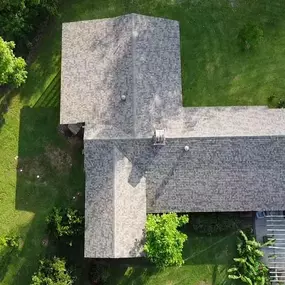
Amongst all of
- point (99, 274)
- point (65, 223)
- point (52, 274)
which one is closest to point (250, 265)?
point (99, 274)

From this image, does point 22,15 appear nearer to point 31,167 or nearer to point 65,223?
point 31,167

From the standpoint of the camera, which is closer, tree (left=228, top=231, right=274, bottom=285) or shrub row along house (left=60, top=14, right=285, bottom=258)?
shrub row along house (left=60, top=14, right=285, bottom=258)

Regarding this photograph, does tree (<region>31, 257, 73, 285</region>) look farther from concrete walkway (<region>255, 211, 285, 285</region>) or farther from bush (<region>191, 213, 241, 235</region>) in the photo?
concrete walkway (<region>255, 211, 285, 285</region>)

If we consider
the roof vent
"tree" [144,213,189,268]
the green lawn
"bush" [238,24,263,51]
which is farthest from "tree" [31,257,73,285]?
"bush" [238,24,263,51]

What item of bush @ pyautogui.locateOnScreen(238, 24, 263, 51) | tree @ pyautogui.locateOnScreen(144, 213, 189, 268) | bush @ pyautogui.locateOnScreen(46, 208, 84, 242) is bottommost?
tree @ pyautogui.locateOnScreen(144, 213, 189, 268)

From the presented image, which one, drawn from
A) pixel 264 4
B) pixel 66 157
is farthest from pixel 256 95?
pixel 66 157

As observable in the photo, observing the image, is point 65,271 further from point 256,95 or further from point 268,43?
point 268,43
